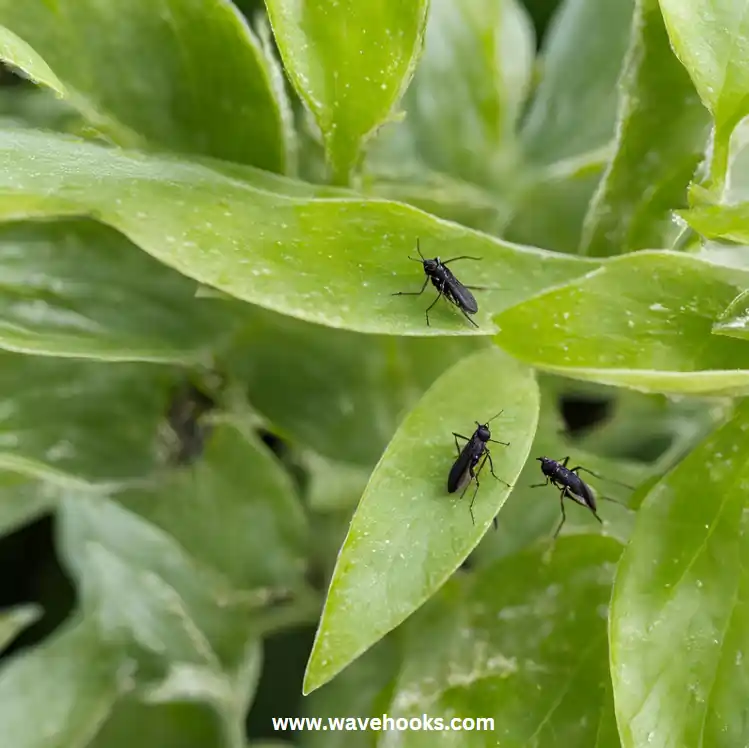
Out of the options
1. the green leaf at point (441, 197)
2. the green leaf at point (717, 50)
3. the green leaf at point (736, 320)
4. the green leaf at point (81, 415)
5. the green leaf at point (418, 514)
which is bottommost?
the green leaf at point (81, 415)

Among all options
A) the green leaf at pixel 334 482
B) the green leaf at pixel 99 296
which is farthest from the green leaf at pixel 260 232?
the green leaf at pixel 334 482

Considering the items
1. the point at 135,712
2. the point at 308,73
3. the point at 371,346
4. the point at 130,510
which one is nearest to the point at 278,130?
the point at 308,73

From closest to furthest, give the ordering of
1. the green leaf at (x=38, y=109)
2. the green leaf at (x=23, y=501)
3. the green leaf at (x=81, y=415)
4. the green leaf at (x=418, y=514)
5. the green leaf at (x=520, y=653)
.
Result: 1. the green leaf at (x=418, y=514)
2. the green leaf at (x=520, y=653)
3. the green leaf at (x=81, y=415)
4. the green leaf at (x=23, y=501)
5. the green leaf at (x=38, y=109)

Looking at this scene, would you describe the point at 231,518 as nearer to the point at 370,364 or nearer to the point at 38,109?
the point at 370,364

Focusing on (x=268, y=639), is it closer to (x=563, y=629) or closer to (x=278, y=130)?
(x=563, y=629)

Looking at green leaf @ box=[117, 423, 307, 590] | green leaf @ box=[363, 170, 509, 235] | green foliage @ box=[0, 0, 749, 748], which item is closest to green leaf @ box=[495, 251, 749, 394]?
green foliage @ box=[0, 0, 749, 748]

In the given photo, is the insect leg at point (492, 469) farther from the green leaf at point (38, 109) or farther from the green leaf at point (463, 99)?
the green leaf at point (38, 109)
